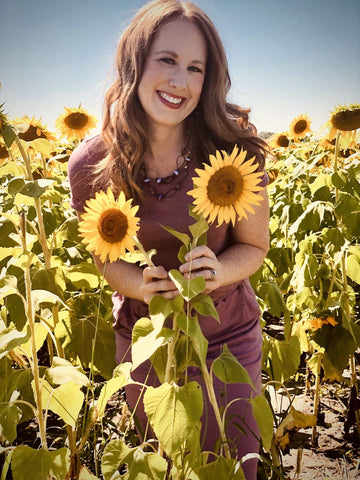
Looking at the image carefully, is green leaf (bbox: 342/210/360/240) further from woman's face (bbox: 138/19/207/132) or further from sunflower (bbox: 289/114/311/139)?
sunflower (bbox: 289/114/311/139)

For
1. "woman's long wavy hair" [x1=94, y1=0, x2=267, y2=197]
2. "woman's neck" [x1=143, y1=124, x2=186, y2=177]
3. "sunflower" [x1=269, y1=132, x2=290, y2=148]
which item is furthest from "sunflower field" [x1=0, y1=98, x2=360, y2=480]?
"sunflower" [x1=269, y1=132, x2=290, y2=148]

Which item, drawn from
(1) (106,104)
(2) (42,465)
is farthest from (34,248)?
(2) (42,465)

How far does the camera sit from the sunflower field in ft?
2.60

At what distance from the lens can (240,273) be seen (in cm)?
126

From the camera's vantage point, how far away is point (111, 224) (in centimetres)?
77

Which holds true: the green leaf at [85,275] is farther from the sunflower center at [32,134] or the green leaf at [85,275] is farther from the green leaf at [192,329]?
the sunflower center at [32,134]

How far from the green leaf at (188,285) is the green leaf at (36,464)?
39cm

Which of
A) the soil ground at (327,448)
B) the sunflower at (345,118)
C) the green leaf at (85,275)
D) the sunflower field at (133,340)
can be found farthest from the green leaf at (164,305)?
the sunflower at (345,118)

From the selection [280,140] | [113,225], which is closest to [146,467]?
[113,225]

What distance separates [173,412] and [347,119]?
1.64m

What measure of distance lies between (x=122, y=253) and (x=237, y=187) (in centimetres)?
21

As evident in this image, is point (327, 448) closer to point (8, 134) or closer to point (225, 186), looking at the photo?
point (225, 186)

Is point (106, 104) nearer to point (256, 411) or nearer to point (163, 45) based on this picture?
point (163, 45)

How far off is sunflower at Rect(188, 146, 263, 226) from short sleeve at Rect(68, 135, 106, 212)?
2.04 feet
